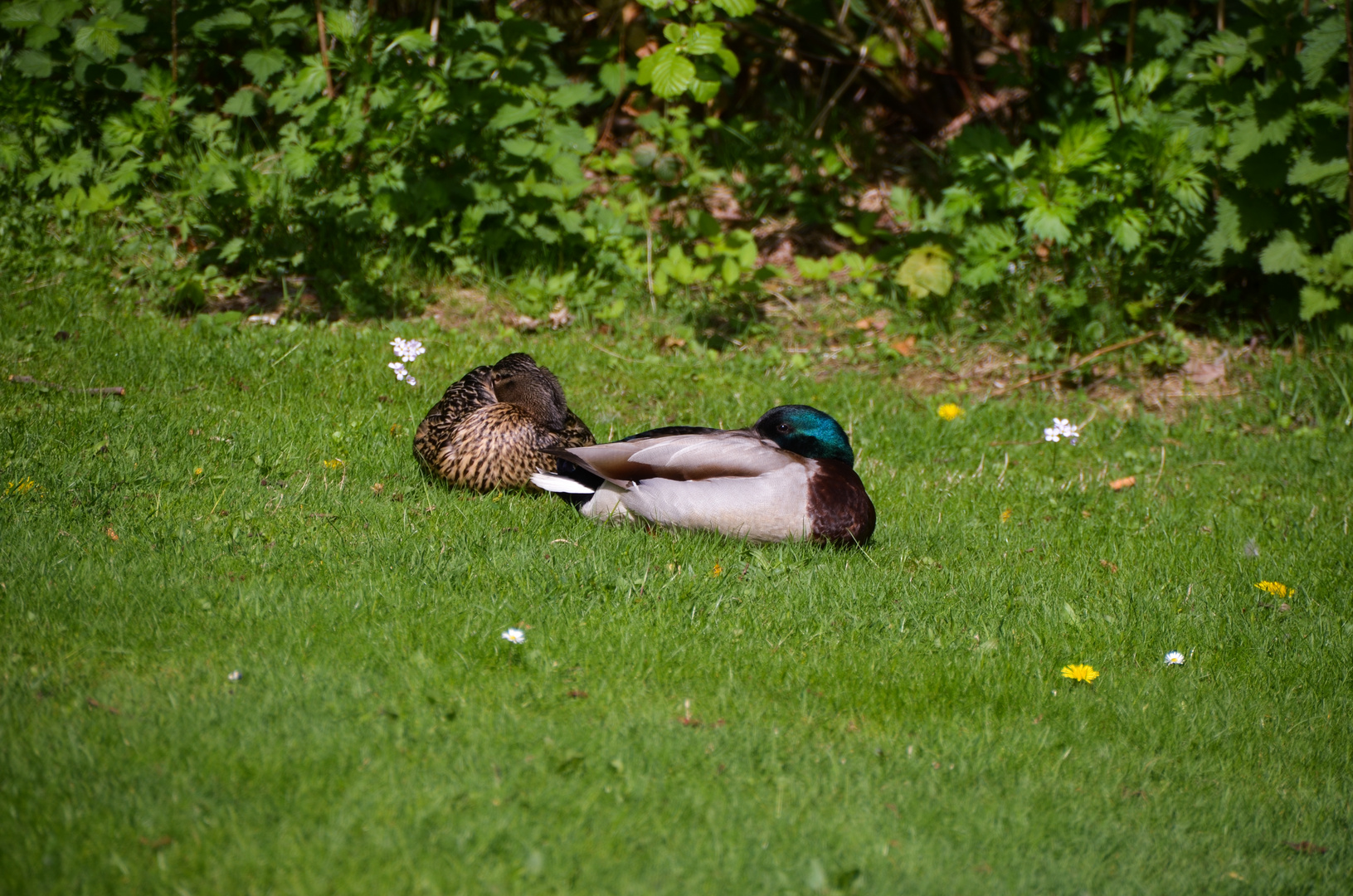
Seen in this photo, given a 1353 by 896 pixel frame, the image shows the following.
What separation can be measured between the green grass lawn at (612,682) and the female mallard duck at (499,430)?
13 centimetres

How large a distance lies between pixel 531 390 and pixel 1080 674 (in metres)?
2.68

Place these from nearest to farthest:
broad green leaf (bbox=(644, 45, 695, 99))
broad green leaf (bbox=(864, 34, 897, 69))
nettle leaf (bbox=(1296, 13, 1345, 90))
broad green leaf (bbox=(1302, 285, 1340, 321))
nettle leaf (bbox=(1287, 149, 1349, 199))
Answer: broad green leaf (bbox=(644, 45, 695, 99)) < nettle leaf (bbox=(1296, 13, 1345, 90)) < nettle leaf (bbox=(1287, 149, 1349, 199)) < broad green leaf (bbox=(1302, 285, 1340, 321)) < broad green leaf (bbox=(864, 34, 897, 69))

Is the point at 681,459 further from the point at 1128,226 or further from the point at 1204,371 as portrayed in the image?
the point at 1204,371

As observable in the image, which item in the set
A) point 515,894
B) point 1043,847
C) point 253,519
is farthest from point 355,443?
point 1043,847

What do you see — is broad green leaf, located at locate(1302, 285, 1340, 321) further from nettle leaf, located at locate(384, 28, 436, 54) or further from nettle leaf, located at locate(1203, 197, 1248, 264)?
nettle leaf, located at locate(384, 28, 436, 54)

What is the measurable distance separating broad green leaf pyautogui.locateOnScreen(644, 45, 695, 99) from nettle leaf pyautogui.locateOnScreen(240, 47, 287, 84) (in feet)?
7.87

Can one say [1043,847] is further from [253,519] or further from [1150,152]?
[1150,152]

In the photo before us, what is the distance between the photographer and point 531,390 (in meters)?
5.08

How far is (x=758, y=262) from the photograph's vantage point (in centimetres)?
855

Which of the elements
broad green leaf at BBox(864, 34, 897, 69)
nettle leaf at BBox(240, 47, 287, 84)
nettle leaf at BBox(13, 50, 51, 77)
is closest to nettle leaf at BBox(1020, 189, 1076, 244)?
broad green leaf at BBox(864, 34, 897, 69)

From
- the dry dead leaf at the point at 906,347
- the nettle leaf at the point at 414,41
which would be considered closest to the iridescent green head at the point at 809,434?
the dry dead leaf at the point at 906,347

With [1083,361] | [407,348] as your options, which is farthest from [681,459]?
[1083,361]

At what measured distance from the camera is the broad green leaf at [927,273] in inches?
287

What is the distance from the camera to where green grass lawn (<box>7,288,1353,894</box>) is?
8.24ft
